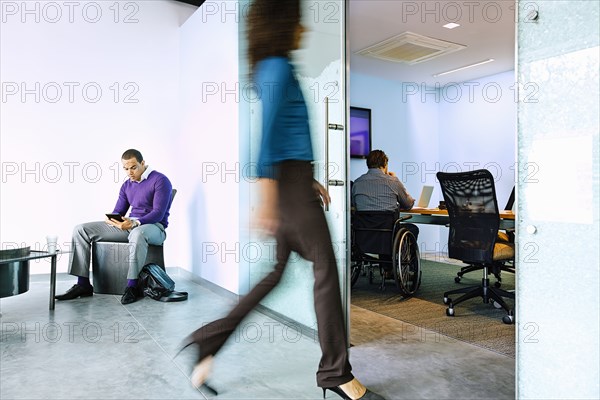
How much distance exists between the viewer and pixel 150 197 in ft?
13.1

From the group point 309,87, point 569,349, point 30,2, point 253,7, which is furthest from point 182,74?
point 569,349

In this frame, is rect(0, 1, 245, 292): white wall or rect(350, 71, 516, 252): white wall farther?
rect(350, 71, 516, 252): white wall

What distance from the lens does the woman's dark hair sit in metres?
1.71

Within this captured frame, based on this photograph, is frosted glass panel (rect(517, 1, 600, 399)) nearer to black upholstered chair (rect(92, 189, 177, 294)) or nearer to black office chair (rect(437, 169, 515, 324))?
black office chair (rect(437, 169, 515, 324))

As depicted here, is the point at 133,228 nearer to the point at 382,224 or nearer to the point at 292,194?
the point at 382,224

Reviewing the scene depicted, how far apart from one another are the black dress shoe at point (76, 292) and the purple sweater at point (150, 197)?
67 cm

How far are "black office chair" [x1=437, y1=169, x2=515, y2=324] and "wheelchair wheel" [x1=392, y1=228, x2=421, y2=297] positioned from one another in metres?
0.41

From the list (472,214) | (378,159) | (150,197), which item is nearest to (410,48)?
(378,159)

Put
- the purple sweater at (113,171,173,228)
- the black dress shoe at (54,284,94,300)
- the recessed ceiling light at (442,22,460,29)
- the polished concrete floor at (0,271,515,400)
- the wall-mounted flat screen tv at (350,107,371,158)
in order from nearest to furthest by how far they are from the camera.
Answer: the polished concrete floor at (0,271,515,400), the black dress shoe at (54,284,94,300), the purple sweater at (113,171,173,228), the recessed ceiling light at (442,22,460,29), the wall-mounted flat screen tv at (350,107,371,158)

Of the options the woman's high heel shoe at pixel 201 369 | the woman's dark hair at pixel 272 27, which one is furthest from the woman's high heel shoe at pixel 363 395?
the woman's dark hair at pixel 272 27

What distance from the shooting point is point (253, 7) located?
1723mm

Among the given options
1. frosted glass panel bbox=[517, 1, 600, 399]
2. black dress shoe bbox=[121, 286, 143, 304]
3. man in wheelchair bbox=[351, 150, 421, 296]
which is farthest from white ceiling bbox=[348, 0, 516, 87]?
black dress shoe bbox=[121, 286, 143, 304]

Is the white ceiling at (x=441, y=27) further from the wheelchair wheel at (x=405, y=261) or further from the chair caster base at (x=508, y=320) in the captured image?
the chair caster base at (x=508, y=320)

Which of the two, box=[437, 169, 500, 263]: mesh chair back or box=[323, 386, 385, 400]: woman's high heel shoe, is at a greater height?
box=[437, 169, 500, 263]: mesh chair back
